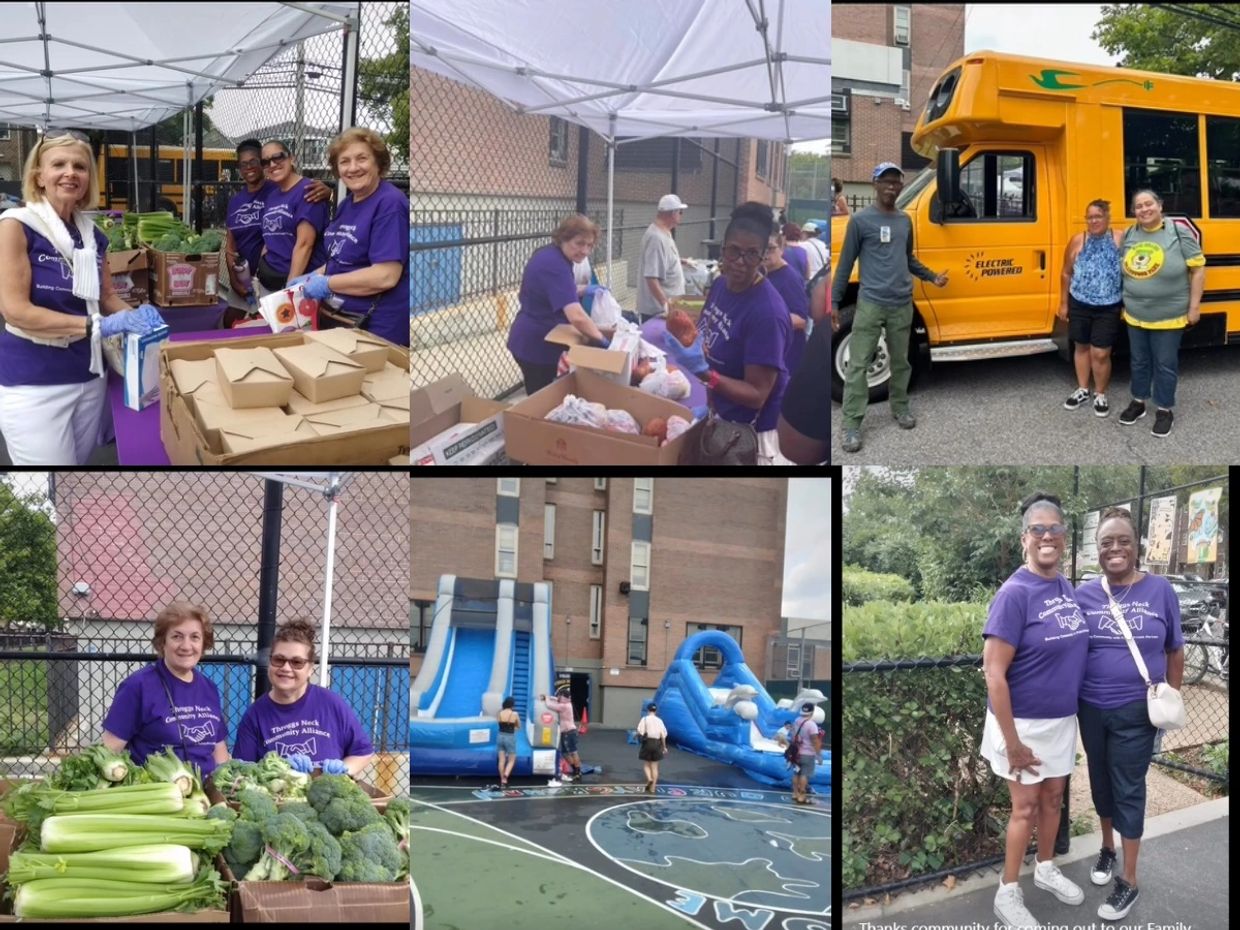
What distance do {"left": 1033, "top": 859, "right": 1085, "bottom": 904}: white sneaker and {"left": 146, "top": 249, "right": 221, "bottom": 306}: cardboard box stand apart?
3770mm

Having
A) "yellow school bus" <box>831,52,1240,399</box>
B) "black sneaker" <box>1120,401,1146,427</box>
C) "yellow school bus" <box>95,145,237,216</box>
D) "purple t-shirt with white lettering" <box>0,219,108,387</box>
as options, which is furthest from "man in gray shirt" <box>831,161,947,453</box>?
"purple t-shirt with white lettering" <box>0,219,108,387</box>

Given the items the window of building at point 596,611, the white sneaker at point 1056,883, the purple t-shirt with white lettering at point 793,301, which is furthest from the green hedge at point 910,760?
the purple t-shirt with white lettering at point 793,301

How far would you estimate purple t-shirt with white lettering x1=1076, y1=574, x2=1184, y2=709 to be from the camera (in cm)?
387

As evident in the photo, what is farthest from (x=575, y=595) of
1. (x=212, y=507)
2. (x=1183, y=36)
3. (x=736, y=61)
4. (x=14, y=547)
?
(x=1183, y=36)

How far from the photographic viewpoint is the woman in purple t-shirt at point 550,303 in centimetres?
355

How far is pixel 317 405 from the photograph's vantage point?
11.7 feet

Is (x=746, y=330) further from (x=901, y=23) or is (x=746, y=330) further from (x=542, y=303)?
(x=901, y=23)

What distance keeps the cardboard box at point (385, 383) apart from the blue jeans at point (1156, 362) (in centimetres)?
261

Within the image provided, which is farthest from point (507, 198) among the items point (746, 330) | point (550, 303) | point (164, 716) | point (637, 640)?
point (164, 716)

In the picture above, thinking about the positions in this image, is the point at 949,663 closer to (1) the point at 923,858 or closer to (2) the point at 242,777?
(1) the point at 923,858

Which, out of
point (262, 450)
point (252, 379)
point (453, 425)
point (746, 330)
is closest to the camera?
point (262, 450)

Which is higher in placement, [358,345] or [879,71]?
[879,71]

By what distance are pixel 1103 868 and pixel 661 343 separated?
2.46 meters

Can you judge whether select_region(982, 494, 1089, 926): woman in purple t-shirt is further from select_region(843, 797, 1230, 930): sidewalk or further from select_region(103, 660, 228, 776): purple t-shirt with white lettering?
select_region(103, 660, 228, 776): purple t-shirt with white lettering
